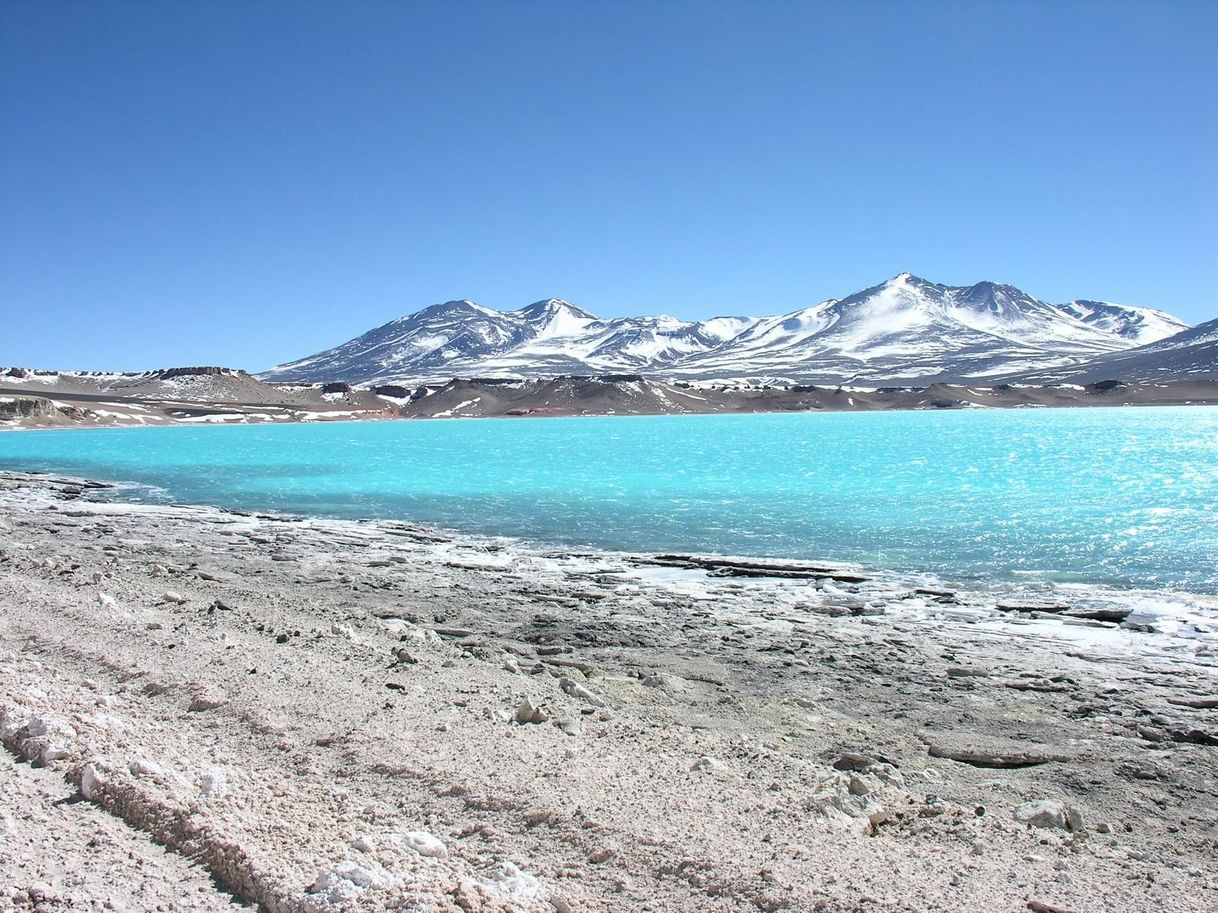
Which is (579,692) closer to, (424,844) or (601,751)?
(601,751)

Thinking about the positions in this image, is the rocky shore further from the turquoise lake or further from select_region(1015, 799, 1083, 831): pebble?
the turquoise lake

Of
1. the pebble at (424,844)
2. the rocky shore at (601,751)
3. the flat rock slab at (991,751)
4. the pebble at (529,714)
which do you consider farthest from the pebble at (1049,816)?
the pebble at (424,844)

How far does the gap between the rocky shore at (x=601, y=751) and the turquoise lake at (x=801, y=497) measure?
3653mm

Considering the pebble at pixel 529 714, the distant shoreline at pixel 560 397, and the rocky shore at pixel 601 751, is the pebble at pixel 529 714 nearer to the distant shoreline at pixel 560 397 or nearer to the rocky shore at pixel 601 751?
the rocky shore at pixel 601 751

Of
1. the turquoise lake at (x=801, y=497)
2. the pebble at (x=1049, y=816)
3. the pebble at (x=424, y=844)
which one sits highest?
Result: the pebble at (x=424, y=844)

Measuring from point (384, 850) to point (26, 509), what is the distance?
21719mm

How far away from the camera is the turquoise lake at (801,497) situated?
15.4 meters

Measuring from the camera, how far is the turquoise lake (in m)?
15.4

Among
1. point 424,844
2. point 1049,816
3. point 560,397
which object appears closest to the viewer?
point 424,844

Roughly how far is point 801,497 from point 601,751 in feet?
63.2

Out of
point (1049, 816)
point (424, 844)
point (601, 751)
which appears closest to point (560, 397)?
point (601, 751)

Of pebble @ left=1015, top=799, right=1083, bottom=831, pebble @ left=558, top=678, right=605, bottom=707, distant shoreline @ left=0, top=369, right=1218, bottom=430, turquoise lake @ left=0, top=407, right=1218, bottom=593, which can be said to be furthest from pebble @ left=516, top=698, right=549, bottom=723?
distant shoreline @ left=0, top=369, right=1218, bottom=430

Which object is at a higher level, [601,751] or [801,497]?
[601,751]

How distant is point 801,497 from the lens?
78.9 feet
